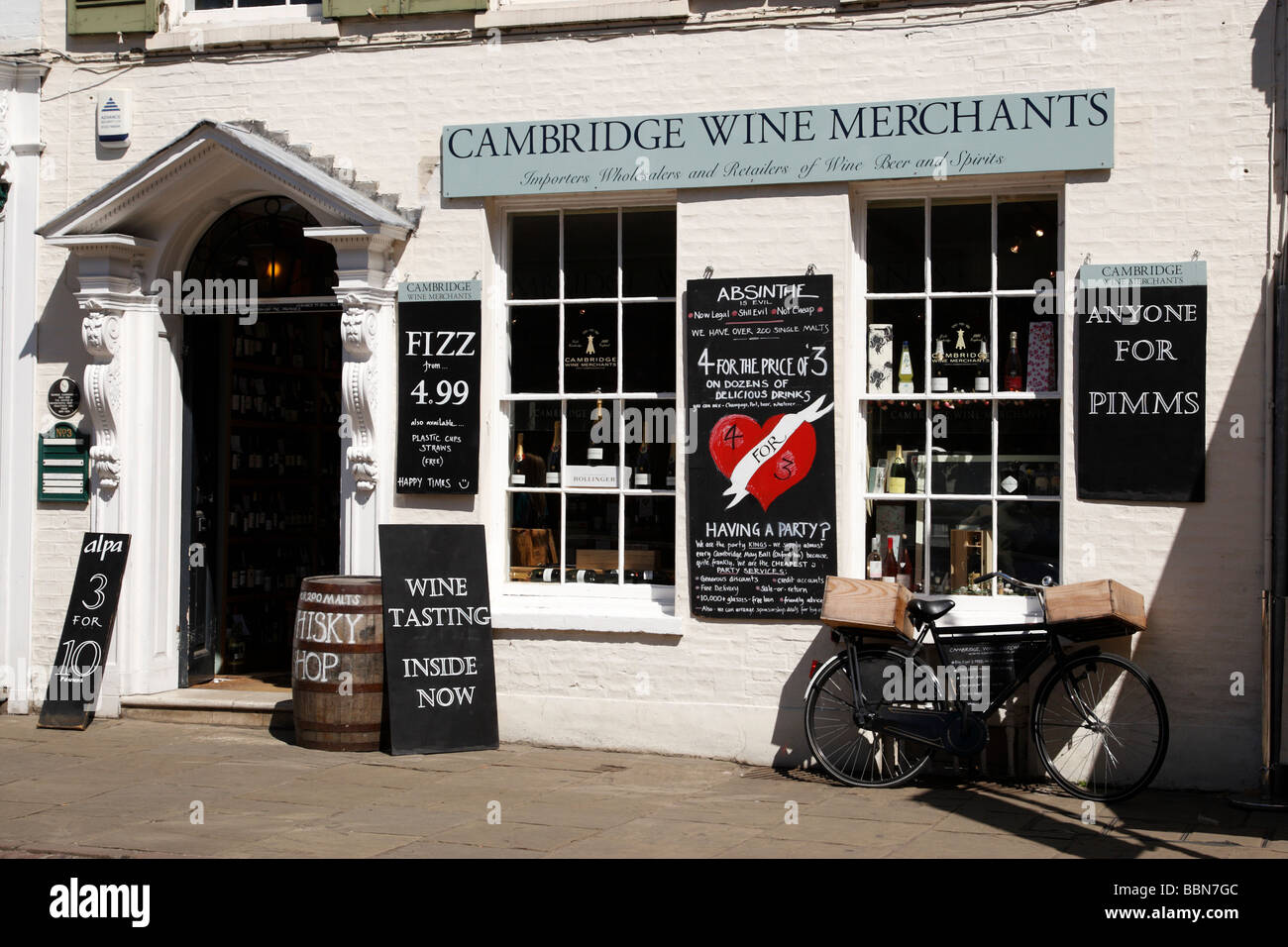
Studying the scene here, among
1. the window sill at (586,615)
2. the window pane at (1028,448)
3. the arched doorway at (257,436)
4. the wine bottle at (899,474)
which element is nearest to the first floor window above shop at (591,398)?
the window sill at (586,615)

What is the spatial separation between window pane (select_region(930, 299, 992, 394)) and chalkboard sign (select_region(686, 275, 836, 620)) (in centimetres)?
68

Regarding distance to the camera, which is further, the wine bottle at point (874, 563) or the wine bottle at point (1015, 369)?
the wine bottle at point (874, 563)

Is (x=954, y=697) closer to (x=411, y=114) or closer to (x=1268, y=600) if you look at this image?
(x=1268, y=600)

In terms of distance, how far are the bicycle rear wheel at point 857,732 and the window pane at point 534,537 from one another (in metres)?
2.10

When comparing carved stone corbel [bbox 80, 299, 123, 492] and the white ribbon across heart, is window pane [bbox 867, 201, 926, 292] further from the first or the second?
carved stone corbel [bbox 80, 299, 123, 492]

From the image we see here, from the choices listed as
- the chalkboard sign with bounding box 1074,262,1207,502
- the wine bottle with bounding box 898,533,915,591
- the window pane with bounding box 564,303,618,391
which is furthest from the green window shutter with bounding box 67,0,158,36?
the chalkboard sign with bounding box 1074,262,1207,502

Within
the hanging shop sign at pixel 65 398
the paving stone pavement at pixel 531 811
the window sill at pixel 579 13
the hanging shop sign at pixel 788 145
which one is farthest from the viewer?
the hanging shop sign at pixel 65 398

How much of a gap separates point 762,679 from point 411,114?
439 centimetres

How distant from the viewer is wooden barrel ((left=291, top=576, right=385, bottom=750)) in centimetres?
874

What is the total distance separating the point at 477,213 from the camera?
9320mm

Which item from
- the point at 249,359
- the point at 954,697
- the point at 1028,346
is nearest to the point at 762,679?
the point at 954,697

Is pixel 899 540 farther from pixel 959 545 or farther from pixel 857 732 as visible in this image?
pixel 857 732

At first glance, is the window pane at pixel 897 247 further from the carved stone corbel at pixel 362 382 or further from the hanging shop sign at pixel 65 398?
the hanging shop sign at pixel 65 398

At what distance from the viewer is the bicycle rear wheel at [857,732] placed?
808 cm
